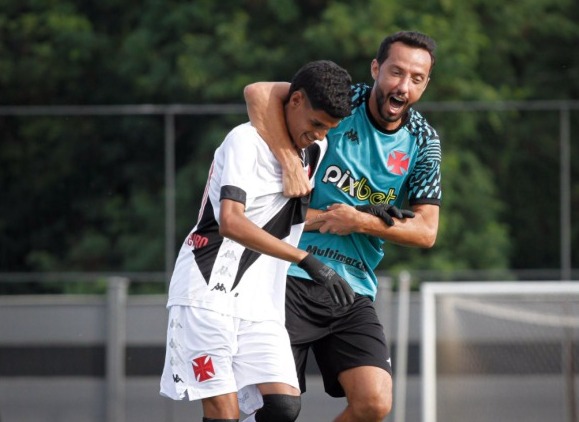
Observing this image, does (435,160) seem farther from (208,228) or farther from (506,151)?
(506,151)

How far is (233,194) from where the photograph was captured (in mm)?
4555

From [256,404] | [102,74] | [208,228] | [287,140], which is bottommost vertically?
[256,404]

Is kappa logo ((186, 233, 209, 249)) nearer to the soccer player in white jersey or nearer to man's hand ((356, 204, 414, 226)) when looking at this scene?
the soccer player in white jersey

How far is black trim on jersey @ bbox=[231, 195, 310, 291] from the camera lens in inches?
187

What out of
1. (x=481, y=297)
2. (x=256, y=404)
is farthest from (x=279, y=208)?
(x=481, y=297)

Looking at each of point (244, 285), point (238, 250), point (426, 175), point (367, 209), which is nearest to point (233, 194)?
point (238, 250)

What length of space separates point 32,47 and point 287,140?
1147 centimetres

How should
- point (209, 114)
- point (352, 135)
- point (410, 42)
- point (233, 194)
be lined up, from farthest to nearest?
point (209, 114)
point (352, 135)
point (410, 42)
point (233, 194)

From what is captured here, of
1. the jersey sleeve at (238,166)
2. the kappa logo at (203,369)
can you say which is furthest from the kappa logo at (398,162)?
the kappa logo at (203,369)

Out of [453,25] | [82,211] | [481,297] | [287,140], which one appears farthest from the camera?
[453,25]

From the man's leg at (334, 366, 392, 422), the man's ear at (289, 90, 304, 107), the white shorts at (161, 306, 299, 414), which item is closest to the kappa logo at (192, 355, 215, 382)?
the white shorts at (161, 306, 299, 414)

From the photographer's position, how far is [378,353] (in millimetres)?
5270

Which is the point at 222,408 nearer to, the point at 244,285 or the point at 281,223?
the point at 244,285

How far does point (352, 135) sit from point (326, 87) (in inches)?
29.0
